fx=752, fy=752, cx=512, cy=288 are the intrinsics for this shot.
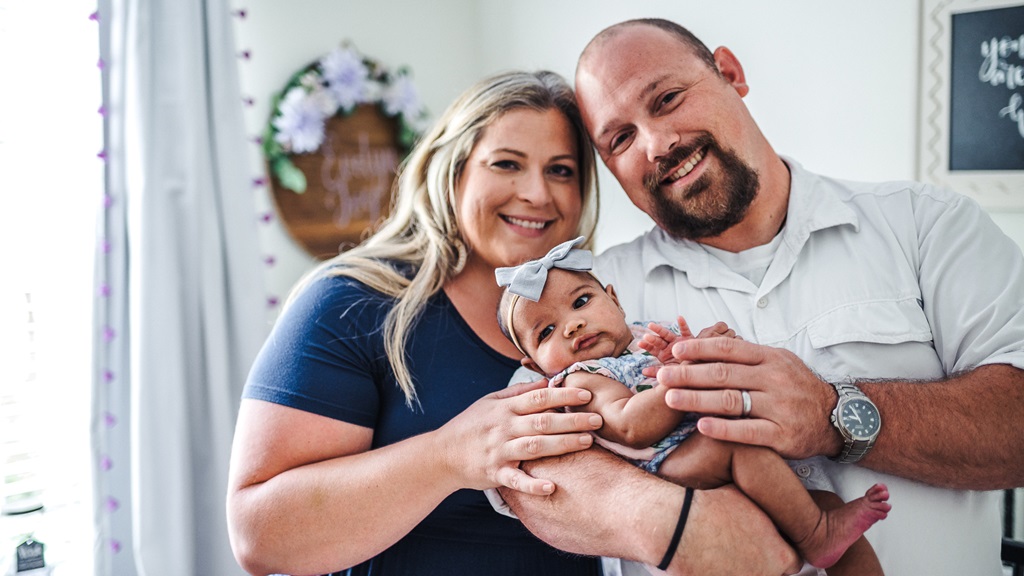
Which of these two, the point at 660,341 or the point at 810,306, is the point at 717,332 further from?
the point at 810,306


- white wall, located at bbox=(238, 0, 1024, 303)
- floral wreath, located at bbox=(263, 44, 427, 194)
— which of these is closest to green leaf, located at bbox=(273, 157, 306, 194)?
floral wreath, located at bbox=(263, 44, 427, 194)

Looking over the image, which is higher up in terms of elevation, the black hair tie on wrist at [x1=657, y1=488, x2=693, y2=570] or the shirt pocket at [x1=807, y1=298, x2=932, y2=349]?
the shirt pocket at [x1=807, y1=298, x2=932, y2=349]

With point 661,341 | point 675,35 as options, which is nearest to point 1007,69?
point 675,35

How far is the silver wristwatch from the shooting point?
1282mm

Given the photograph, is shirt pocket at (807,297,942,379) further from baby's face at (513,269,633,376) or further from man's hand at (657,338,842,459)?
baby's face at (513,269,633,376)

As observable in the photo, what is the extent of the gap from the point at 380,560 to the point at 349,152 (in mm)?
2084

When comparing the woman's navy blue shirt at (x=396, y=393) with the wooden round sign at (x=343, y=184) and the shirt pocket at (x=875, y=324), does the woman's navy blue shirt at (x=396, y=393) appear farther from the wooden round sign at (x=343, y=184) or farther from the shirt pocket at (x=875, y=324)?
the wooden round sign at (x=343, y=184)

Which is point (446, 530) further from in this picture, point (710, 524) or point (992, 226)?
point (992, 226)

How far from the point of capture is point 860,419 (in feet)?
4.22

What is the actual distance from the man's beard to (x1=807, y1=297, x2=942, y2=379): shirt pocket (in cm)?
32

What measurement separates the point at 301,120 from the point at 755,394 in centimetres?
235

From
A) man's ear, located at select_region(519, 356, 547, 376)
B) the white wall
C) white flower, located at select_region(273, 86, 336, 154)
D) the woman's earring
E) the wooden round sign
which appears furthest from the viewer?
the wooden round sign

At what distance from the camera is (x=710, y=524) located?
113cm

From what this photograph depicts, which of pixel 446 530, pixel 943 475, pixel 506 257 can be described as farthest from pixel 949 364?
pixel 446 530
